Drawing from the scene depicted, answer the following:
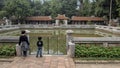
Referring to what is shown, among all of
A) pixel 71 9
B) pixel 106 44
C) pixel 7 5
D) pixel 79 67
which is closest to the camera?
pixel 79 67

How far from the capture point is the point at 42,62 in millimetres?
11383

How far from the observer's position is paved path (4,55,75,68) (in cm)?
1058

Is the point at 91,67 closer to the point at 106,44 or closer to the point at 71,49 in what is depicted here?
the point at 71,49

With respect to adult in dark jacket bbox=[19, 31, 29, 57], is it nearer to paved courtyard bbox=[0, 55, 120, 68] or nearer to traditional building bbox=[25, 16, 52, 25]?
paved courtyard bbox=[0, 55, 120, 68]

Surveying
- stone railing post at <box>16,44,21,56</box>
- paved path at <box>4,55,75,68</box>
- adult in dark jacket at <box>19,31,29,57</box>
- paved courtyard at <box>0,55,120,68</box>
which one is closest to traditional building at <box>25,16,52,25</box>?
stone railing post at <box>16,44,21,56</box>

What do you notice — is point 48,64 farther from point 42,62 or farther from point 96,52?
point 96,52

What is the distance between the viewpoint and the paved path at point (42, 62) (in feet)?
34.7

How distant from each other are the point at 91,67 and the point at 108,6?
5107 centimetres

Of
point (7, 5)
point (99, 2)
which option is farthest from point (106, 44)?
point (7, 5)

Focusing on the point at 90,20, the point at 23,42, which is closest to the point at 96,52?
the point at 23,42

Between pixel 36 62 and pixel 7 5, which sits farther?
pixel 7 5

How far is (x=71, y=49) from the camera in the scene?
40.8ft

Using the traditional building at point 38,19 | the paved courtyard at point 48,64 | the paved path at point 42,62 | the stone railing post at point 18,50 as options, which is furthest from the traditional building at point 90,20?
the paved courtyard at point 48,64

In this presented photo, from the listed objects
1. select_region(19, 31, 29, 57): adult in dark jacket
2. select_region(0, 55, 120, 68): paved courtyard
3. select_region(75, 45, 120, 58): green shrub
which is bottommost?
select_region(0, 55, 120, 68): paved courtyard
